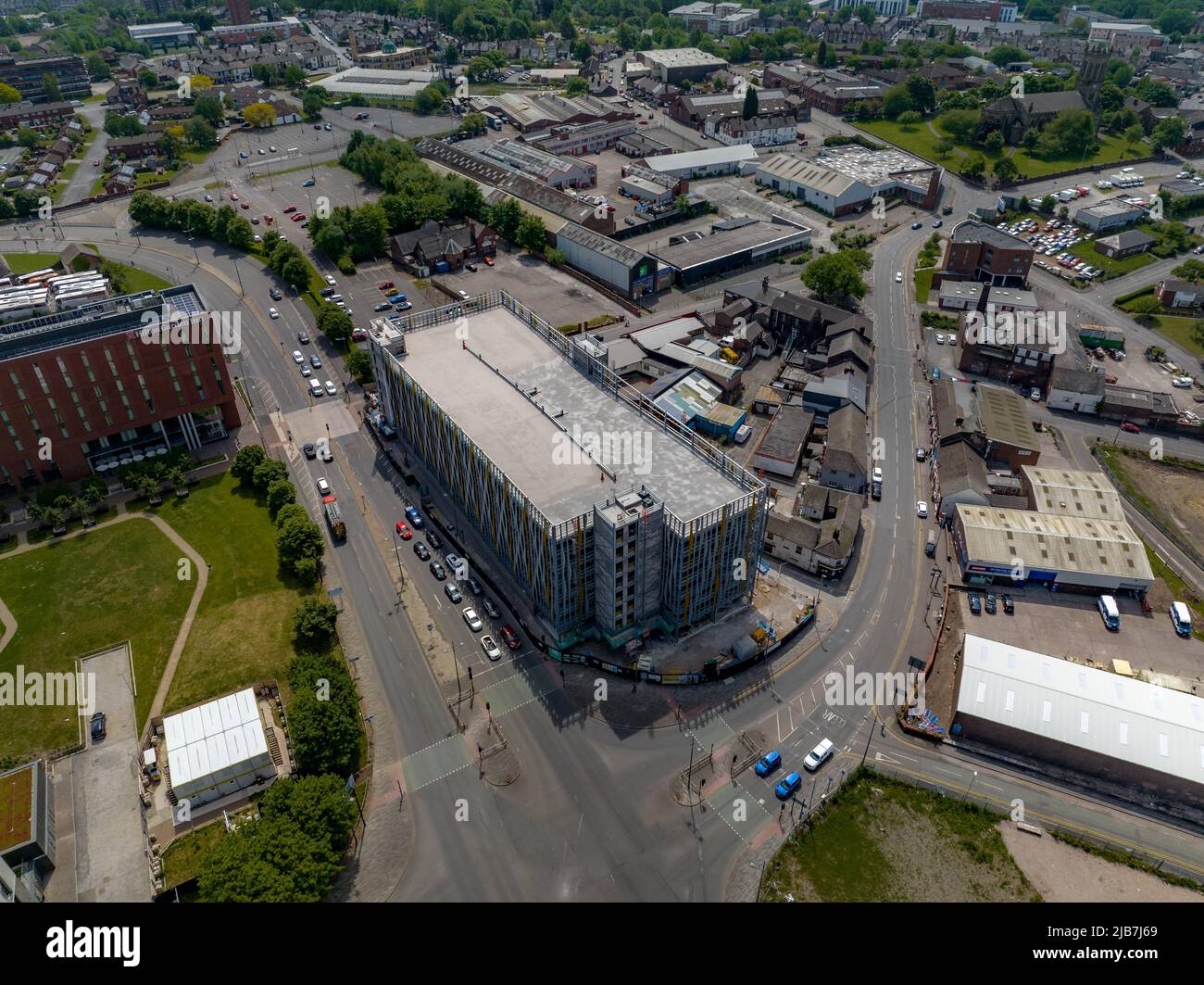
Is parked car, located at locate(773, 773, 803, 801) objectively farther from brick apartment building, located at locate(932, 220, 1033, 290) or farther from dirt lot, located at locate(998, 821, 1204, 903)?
brick apartment building, located at locate(932, 220, 1033, 290)

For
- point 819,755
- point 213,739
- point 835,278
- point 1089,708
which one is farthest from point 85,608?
point 835,278

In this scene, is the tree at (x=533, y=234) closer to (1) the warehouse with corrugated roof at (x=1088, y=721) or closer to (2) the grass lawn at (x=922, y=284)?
(2) the grass lawn at (x=922, y=284)

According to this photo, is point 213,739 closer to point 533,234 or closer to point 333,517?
point 333,517

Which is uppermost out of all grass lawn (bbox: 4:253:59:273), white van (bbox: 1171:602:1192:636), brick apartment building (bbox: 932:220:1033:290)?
brick apartment building (bbox: 932:220:1033:290)

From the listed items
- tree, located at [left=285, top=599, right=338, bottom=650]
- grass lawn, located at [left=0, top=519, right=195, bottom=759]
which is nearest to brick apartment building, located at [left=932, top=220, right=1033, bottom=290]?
tree, located at [left=285, top=599, right=338, bottom=650]

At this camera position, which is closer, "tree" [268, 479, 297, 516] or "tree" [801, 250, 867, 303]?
"tree" [268, 479, 297, 516]

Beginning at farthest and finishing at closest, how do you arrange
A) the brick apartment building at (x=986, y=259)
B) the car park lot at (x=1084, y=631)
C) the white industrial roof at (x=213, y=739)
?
the brick apartment building at (x=986, y=259) < the car park lot at (x=1084, y=631) < the white industrial roof at (x=213, y=739)

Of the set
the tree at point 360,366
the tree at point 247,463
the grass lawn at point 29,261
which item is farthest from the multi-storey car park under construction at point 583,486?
the grass lawn at point 29,261
